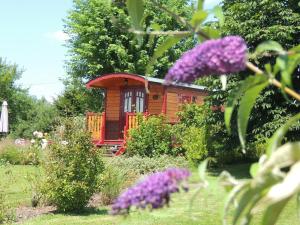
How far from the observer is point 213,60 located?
103cm

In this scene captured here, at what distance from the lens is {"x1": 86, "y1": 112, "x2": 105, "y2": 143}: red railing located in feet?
79.6

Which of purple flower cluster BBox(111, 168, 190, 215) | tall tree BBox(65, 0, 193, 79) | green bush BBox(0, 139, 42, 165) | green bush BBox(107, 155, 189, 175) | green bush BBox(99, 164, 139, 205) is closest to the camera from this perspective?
purple flower cluster BBox(111, 168, 190, 215)

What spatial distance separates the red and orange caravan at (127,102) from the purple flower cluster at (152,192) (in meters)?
20.4

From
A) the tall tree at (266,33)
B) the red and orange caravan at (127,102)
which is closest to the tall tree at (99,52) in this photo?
the red and orange caravan at (127,102)

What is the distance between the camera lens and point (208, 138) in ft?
58.0

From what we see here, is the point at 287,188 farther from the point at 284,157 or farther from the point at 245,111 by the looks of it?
the point at 245,111

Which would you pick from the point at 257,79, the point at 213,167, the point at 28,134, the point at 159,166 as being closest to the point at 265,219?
the point at 257,79

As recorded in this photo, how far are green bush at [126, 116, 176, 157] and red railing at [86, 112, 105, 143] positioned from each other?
13.9 ft

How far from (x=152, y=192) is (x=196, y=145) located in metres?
16.9

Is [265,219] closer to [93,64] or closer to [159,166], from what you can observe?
[159,166]

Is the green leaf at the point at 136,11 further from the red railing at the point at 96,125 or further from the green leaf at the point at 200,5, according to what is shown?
the red railing at the point at 96,125

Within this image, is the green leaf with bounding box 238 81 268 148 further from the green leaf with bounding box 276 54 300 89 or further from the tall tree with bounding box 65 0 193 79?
the tall tree with bounding box 65 0 193 79

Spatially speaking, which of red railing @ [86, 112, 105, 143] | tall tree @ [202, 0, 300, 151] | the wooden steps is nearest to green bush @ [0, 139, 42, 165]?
the wooden steps

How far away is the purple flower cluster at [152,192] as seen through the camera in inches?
38.1
